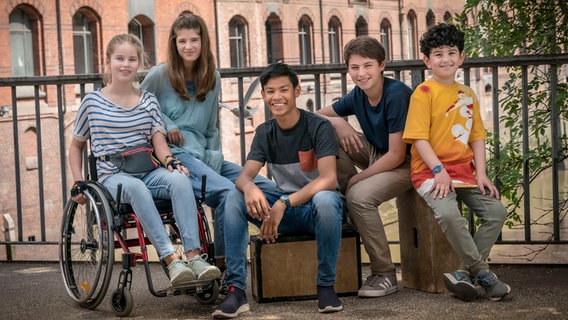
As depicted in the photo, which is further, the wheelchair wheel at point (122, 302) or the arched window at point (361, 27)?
the arched window at point (361, 27)

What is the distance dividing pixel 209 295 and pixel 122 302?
1.33 ft

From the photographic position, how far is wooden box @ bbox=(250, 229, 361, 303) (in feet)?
16.0

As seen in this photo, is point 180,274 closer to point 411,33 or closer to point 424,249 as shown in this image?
point 424,249

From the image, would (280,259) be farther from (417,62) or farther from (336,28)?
(336,28)

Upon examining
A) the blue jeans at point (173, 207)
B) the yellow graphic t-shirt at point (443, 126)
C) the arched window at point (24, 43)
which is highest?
the arched window at point (24, 43)

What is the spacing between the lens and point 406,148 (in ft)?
16.5

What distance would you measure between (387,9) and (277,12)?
765cm

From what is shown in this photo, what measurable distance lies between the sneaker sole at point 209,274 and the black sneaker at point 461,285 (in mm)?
1069

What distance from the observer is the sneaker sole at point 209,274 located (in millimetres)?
4500

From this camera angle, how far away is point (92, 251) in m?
4.93

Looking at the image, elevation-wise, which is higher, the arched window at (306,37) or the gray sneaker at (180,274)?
the arched window at (306,37)

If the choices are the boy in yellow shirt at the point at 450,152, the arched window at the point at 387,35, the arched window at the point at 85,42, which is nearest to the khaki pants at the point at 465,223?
the boy in yellow shirt at the point at 450,152

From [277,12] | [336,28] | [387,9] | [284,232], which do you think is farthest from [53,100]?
[284,232]

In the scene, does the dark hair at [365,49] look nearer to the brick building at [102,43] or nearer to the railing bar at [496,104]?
the railing bar at [496,104]
